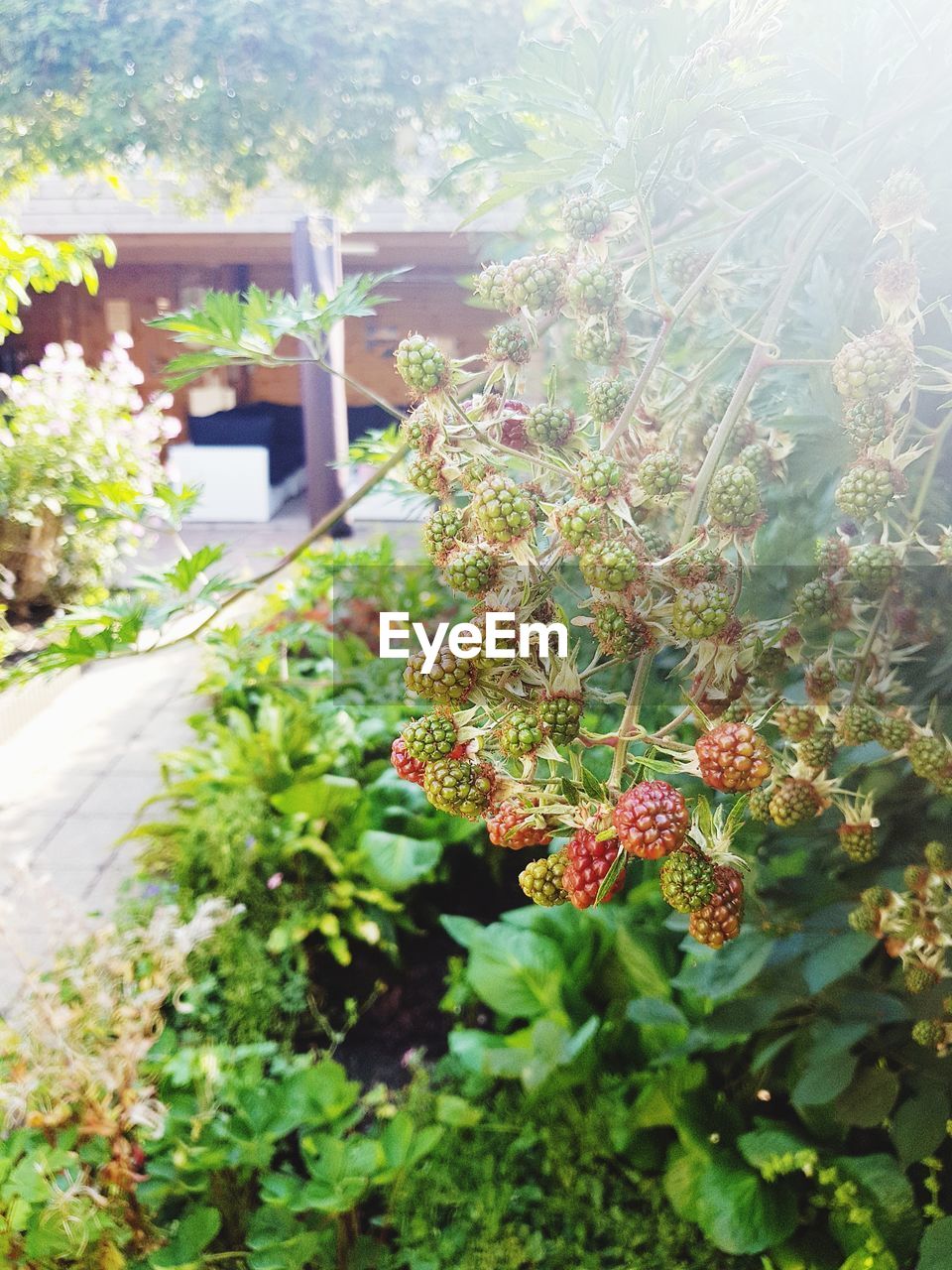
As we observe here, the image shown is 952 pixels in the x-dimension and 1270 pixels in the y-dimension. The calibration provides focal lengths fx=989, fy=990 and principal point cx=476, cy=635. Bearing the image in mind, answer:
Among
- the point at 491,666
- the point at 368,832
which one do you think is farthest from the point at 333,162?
the point at 491,666

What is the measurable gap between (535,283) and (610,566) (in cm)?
13

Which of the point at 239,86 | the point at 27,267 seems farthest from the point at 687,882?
the point at 239,86

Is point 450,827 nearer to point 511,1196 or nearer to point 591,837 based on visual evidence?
point 511,1196

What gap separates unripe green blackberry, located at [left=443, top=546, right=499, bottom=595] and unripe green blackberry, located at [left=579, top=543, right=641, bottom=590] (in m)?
0.03

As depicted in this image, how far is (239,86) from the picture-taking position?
2262 mm

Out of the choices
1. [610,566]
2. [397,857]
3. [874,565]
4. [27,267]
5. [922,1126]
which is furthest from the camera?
[397,857]

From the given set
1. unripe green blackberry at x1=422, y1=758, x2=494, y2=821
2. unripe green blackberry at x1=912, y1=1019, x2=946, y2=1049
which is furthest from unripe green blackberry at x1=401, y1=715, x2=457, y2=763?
unripe green blackberry at x1=912, y1=1019, x2=946, y2=1049

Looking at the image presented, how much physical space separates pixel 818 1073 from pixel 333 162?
2333 mm

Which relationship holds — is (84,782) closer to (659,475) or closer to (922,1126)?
(922,1126)

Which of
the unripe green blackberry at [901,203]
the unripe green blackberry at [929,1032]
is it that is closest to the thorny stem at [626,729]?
the unripe green blackberry at [901,203]

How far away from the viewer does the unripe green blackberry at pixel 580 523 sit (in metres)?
0.33

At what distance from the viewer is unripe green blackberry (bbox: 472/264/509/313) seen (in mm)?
388

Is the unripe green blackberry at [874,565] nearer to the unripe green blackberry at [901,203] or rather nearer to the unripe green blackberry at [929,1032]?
the unripe green blackberry at [901,203]

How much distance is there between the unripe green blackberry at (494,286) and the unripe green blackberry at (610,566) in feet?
0.40
